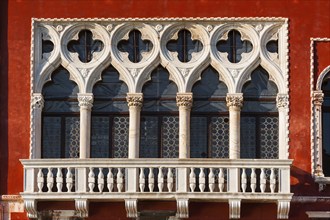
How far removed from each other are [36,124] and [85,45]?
1854 millimetres

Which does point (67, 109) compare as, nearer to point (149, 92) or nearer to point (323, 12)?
point (149, 92)

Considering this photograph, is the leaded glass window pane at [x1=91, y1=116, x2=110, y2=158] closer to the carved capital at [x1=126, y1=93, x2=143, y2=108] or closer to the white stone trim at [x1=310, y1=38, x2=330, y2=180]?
the carved capital at [x1=126, y1=93, x2=143, y2=108]

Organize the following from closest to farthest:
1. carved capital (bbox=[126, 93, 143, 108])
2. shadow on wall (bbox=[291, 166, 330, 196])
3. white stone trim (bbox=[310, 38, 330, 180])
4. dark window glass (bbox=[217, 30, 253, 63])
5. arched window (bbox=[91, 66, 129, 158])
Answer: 1. shadow on wall (bbox=[291, 166, 330, 196])
2. white stone trim (bbox=[310, 38, 330, 180])
3. carved capital (bbox=[126, 93, 143, 108])
4. arched window (bbox=[91, 66, 129, 158])
5. dark window glass (bbox=[217, 30, 253, 63])

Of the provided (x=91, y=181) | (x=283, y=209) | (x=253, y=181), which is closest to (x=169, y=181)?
(x=91, y=181)

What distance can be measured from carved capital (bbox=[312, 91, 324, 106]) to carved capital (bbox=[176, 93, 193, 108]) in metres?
2.37

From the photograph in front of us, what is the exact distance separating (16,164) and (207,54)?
168 inches

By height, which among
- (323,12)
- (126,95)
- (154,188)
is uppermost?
(323,12)

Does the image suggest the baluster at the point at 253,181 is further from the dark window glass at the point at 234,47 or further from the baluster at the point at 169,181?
the dark window glass at the point at 234,47

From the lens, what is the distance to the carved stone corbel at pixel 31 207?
25000mm

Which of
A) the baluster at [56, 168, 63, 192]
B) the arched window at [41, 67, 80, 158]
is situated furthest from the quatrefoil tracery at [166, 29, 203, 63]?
the baluster at [56, 168, 63, 192]

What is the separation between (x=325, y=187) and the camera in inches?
997

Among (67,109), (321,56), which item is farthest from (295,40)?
(67,109)

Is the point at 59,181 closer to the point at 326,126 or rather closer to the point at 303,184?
the point at 303,184

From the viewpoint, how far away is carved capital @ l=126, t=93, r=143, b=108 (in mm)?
25672
